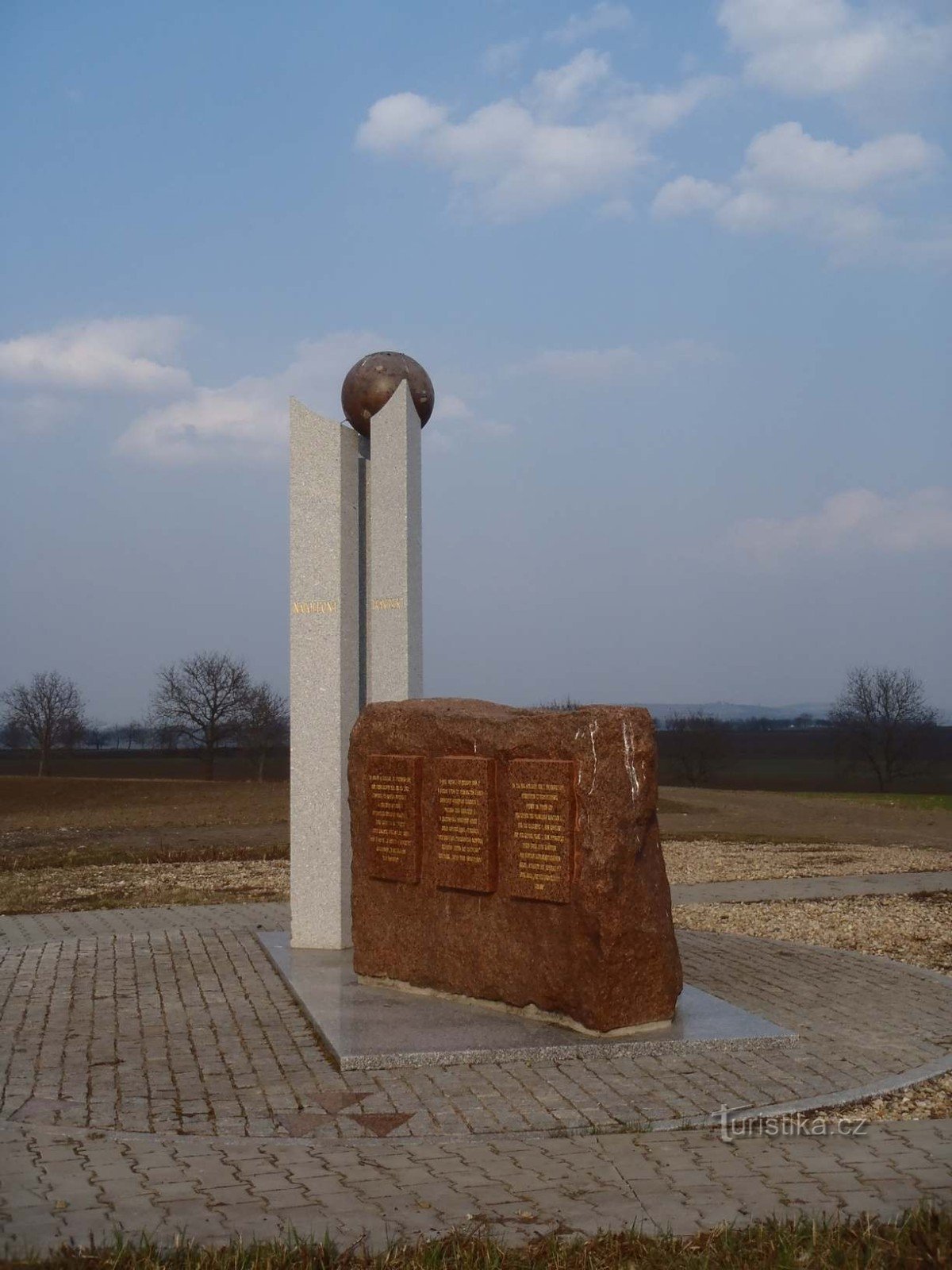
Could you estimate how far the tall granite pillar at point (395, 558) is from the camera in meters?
9.66

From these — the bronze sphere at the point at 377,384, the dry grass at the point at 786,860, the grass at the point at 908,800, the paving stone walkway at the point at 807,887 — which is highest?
the bronze sphere at the point at 377,384

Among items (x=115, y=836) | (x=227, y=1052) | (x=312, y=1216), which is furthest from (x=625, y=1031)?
(x=115, y=836)

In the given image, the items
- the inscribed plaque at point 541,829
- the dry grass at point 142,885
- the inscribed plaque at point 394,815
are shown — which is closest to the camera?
the inscribed plaque at point 541,829

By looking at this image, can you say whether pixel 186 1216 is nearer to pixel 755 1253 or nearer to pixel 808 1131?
pixel 755 1253

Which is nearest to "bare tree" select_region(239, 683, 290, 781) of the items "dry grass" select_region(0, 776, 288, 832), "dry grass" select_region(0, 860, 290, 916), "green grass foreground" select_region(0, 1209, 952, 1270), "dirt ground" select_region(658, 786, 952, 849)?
"dry grass" select_region(0, 776, 288, 832)

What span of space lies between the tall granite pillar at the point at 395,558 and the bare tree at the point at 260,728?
1589 inches

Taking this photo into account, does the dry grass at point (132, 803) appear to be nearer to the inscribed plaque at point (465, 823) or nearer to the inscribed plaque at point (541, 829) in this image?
the inscribed plaque at point (465, 823)

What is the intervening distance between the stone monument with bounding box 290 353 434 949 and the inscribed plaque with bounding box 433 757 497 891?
1944mm

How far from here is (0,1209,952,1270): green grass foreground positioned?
3.81m

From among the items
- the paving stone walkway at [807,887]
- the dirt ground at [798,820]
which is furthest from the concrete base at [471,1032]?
the dirt ground at [798,820]

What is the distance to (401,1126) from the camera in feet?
18.0

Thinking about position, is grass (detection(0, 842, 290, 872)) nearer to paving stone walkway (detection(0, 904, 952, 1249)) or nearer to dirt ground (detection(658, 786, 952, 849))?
dirt ground (detection(658, 786, 952, 849))

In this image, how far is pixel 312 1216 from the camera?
14.4 ft

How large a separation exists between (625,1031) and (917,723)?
50.6 meters
